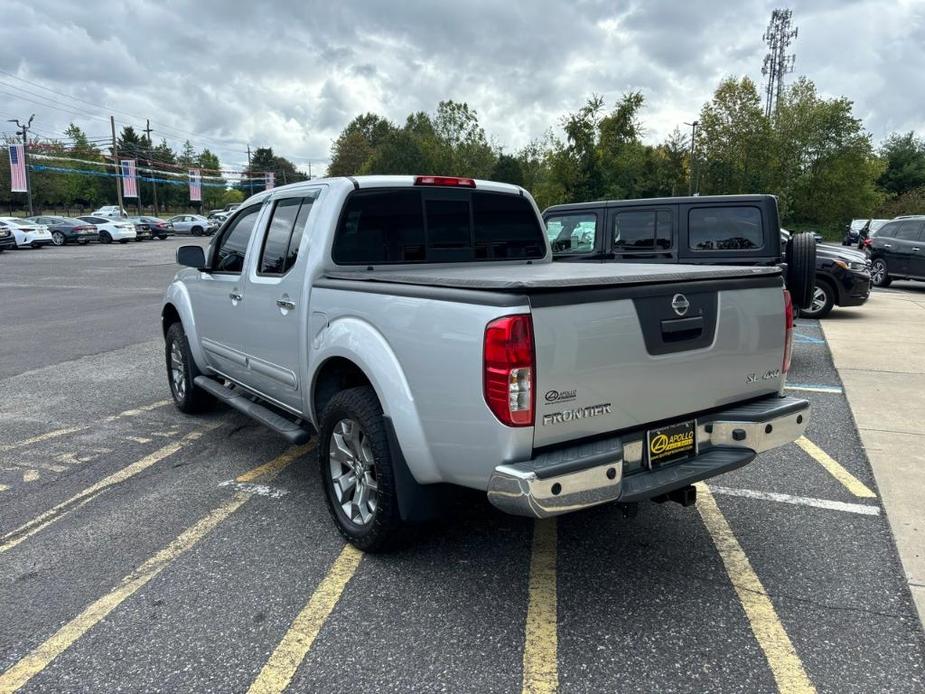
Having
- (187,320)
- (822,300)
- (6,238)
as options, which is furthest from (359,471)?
(6,238)

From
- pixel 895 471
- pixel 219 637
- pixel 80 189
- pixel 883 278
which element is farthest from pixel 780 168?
pixel 80 189

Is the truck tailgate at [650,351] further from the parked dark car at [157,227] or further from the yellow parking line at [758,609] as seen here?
the parked dark car at [157,227]

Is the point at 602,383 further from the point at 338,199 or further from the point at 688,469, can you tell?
the point at 338,199

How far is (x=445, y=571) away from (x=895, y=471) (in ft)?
11.0

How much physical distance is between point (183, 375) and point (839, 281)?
411 inches

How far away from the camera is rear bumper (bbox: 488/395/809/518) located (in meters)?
2.50

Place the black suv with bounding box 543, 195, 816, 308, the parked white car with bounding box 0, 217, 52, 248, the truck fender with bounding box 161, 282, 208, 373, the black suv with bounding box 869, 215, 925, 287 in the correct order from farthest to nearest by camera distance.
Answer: the parked white car with bounding box 0, 217, 52, 248, the black suv with bounding box 869, 215, 925, 287, the black suv with bounding box 543, 195, 816, 308, the truck fender with bounding box 161, 282, 208, 373

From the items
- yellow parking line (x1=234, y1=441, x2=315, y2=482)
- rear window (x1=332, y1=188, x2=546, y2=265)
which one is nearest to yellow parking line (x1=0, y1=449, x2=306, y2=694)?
yellow parking line (x1=234, y1=441, x2=315, y2=482)

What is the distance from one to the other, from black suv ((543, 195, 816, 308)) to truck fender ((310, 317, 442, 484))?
18.0ft

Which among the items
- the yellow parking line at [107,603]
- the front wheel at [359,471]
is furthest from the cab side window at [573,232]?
the yellow parking line at [107,603]

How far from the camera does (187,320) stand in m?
5.55

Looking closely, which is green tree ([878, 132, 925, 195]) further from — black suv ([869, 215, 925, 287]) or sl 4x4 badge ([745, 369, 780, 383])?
sl 4x4 badge ([745, 369, 780, 383])

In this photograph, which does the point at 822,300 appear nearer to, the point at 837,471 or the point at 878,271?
the point at 878,271

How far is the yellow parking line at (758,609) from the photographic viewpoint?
97.6 inches
